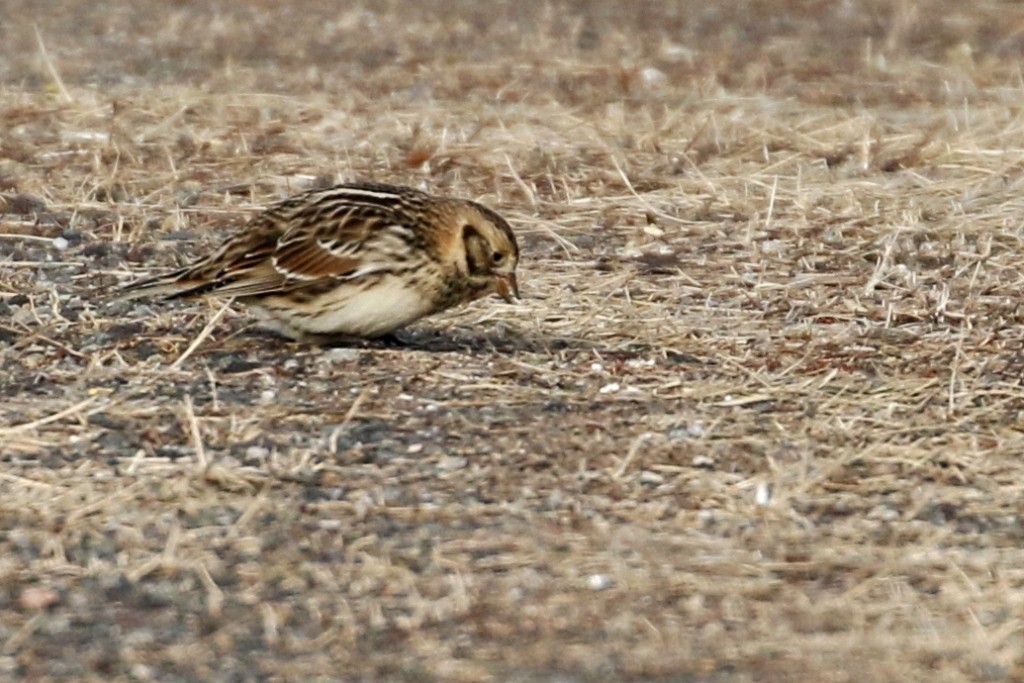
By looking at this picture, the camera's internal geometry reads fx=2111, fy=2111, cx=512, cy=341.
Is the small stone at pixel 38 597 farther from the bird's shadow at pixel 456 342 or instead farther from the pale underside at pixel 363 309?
the bird's shadow at pixel 456 342

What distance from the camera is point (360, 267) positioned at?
7.36 metres

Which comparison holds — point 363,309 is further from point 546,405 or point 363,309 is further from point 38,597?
point 38,597

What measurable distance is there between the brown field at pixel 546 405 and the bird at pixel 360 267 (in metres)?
0.19

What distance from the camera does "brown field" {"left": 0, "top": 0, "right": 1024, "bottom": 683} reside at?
5102mm

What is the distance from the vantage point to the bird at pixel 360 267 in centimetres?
734

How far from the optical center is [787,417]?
6836 mm

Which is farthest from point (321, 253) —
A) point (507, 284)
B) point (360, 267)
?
point (507, 284)

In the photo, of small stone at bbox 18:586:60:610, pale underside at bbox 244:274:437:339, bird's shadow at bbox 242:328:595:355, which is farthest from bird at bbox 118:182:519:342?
small stone at bbox 18:586:60:610

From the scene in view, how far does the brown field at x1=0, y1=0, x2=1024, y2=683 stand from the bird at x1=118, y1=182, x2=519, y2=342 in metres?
0.19

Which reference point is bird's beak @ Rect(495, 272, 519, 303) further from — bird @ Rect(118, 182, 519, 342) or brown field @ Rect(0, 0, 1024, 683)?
brown field @ Rect(0, 0, 1024, 683)

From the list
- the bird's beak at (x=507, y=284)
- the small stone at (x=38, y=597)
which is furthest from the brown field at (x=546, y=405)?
the bird's beak at (x=507, y=284)

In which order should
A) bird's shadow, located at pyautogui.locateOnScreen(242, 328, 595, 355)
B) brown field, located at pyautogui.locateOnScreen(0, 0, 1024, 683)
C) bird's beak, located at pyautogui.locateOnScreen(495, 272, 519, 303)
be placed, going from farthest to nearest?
bird's shadow, located at pyautogui.locateOnScreen(242, 328, 595, 355) < bird's beak, located at pyautogui.locateOnScreen(495, 272, 519, 303) < brown field, located at pyautogui.locateOnScreen(0, 0, 1024, 683)

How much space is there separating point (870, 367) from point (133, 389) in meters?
2.56

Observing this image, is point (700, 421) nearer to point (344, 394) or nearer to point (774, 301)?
point (344, 394)
